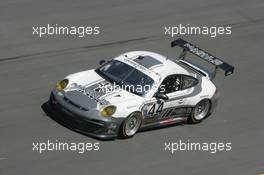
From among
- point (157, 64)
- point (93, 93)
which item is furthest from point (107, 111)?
point (157, 64)

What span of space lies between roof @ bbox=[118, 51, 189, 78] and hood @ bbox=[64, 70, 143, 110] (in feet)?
3.23

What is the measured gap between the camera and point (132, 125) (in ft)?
51.3

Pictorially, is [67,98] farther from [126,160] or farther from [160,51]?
[160,51]

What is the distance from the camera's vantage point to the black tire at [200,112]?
1672 cm

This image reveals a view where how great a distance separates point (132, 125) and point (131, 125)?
3 centimetres

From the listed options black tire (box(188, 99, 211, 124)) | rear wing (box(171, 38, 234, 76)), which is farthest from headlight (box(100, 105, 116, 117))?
rear wing (box(171, 38, 234, 76))

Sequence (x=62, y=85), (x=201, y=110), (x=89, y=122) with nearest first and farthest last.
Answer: (x=89, y=122) → (x=62, y=85) → (x=201, y=110)

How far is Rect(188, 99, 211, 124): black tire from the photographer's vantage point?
54.9 feet

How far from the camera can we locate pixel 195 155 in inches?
606

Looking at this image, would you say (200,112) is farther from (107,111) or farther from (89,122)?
(89,122)

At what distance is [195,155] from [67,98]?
9.77 ft

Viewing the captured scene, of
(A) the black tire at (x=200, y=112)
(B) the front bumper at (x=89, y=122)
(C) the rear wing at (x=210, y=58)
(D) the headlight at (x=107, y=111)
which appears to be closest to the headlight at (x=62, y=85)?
(B) the front bumper at (x=89, y=122)

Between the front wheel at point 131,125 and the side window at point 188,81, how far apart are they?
5.11ft

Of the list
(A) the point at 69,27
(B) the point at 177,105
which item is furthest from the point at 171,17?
(B) the point at 177,105
